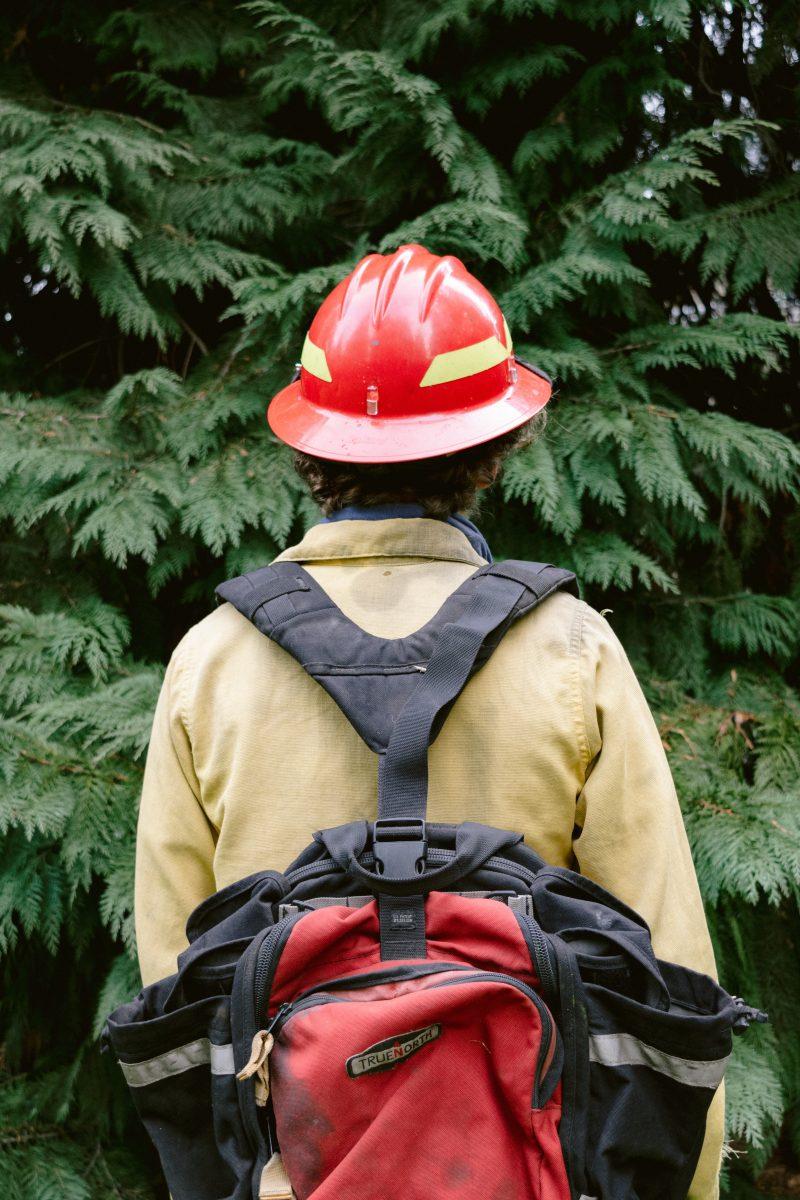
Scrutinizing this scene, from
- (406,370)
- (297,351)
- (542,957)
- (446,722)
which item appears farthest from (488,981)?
(297,351)

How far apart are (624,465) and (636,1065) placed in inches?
85.7

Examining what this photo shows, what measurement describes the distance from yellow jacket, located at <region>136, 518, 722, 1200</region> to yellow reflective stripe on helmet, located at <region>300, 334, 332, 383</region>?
0.36 metres

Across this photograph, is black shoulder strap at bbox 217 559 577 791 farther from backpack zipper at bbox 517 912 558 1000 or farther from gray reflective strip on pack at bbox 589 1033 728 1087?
gray reflective strip on pack at bbox 589 1033 728 1087

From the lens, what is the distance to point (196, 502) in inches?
127

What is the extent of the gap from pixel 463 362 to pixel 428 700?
0.77m

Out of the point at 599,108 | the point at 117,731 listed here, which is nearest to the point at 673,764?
the point at 117,731

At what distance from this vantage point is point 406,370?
1904mm

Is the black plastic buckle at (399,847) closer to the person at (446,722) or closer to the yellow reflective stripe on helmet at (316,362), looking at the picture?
the person at (446,722)

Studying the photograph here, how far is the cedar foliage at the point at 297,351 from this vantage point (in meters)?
3.06

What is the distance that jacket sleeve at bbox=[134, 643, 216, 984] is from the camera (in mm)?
1829

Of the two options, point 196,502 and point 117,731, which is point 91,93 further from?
point 117,731

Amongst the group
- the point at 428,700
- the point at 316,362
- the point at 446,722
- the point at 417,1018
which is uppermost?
the point at 316,362

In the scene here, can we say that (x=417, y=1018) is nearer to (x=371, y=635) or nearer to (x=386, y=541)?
(x=371, y=635)

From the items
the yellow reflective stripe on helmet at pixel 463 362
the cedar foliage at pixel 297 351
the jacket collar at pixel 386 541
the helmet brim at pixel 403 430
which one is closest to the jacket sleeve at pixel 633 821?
the jacket collar at pixel 386 541
